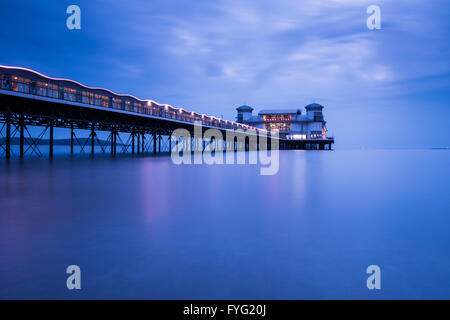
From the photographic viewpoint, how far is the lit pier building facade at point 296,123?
93.8 meters

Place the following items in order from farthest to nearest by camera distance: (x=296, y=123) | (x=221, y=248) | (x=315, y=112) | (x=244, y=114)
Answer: (x=244, y=114) → (x=296, y=123) → (x=315, y=112) → (x=221, y=248)

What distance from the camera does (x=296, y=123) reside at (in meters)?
96.5

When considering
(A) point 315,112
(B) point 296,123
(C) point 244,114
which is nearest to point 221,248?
(B) point 296,123

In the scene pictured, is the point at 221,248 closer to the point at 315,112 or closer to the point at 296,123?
the point at 296,123

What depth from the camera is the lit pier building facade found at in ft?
308

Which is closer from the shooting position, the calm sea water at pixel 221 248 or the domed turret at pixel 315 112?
the calm sea water at pixel 221 248

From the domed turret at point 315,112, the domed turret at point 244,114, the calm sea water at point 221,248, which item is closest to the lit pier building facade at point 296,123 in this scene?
the domed turret at point 315,112

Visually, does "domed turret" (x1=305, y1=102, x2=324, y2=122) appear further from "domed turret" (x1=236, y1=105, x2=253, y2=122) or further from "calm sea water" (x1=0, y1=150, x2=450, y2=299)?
"calm sea water" (x1=0, y1=150, x2=450, y2=299)

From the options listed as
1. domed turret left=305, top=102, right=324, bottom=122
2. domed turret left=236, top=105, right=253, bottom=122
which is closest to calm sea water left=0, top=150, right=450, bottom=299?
domed turret left=305, top=102, right=324, bottom=122

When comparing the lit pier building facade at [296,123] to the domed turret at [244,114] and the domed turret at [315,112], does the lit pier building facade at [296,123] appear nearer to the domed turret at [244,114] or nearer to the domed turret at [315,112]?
the domed turret at [315,112]
